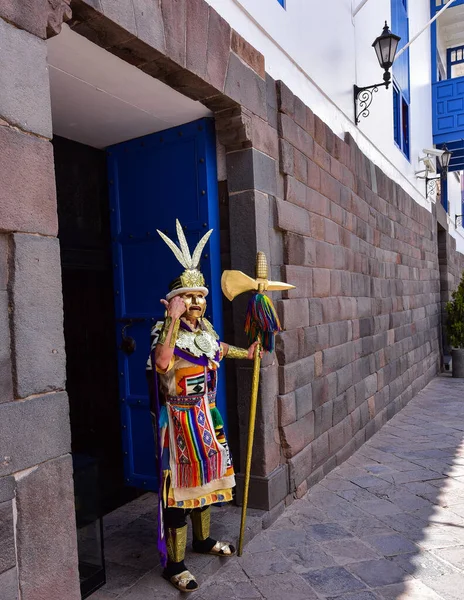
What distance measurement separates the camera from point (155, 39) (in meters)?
2.61

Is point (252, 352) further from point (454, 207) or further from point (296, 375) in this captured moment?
point (454, 207)

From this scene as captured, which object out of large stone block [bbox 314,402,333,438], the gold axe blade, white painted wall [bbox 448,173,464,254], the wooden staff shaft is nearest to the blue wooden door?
the gold axe blade

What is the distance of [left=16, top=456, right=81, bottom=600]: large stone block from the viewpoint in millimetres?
1809

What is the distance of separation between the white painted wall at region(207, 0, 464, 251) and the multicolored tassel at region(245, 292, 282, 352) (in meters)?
1.79

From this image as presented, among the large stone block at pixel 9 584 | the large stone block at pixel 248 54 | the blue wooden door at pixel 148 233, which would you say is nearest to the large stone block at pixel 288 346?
the blue wooden door at pixel 148 233

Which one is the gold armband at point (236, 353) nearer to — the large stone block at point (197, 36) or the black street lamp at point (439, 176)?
the large stone block at point (197, 36)

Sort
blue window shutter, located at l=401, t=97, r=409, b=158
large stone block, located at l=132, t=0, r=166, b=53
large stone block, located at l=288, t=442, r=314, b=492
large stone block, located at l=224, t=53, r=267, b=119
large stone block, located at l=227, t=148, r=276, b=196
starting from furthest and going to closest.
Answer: blue window shutter, located at l=401, t=97, r=409, b=158
large stone block, located at l=288, t=442, r=314, b=492
large stone block, located at l=227, t=148, r=276, b=196
large stone block, located at l=224, t=53, r=267, b=119
large stone block, located at l=132, t=0, r=166, b=53

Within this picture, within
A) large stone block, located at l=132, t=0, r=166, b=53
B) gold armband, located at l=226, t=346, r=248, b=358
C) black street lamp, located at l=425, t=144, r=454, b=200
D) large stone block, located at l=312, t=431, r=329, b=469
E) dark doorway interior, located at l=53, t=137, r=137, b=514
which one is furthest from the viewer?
black street lamp, located at l=425, t=144, r=454, b=200

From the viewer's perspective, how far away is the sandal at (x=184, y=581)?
262 cm

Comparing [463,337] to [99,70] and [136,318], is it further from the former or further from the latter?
[99,70]

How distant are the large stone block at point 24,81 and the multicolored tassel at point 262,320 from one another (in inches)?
55.8

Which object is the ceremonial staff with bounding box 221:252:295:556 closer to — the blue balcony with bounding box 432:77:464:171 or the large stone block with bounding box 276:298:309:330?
the large stone block with bounding box 276:298:309:330

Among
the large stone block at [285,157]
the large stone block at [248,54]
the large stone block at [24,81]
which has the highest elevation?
the large stone block at [248,54]

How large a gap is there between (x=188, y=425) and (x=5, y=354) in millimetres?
1131
